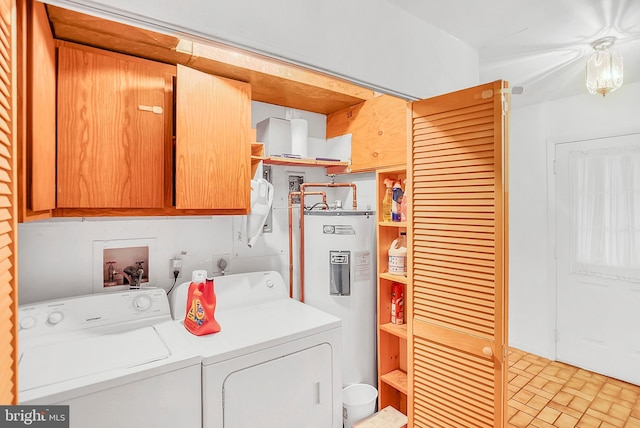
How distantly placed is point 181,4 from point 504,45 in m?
1.71

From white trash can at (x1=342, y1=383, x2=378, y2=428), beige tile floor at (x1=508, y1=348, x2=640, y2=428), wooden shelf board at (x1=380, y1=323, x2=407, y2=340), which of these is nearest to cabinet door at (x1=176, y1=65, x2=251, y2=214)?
wooden shelf board at (x1=380, y1=323, x2=407, y2=340)

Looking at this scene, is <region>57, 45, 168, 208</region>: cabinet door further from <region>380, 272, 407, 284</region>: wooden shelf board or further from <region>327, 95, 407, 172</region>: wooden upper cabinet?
<region>380, 272, 407, 284</region>: wooden shelf board

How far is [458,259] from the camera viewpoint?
147 centimetres

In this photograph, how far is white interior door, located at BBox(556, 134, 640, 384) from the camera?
2713mm

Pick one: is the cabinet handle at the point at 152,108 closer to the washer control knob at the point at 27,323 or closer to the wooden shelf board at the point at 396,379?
the washer control knob at the point at 27,323

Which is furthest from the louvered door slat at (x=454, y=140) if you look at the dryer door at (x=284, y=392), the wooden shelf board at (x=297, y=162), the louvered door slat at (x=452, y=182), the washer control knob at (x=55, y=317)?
the washer control knob at (x=55, y=317)

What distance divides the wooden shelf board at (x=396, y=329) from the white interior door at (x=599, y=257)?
194 centimetres

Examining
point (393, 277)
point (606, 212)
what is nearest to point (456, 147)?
point (393, 277)

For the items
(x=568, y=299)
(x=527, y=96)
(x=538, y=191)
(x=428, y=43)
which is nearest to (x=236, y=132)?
(x=428, y=43)

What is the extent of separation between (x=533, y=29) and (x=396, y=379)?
2.17 metres

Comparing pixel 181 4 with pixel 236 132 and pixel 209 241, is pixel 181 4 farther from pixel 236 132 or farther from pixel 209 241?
pixel 209 241

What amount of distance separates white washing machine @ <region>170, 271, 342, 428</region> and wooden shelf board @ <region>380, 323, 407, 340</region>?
0.50 metres

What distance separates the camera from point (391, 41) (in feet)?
4.56

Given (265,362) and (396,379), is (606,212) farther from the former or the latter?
(265,362)
